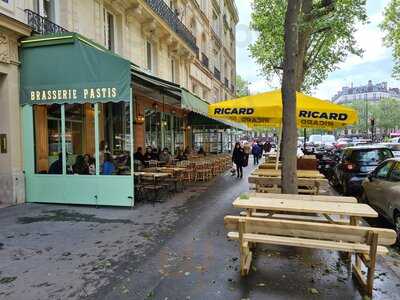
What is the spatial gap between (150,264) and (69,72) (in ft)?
19.3

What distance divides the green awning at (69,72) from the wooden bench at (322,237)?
5.22 m

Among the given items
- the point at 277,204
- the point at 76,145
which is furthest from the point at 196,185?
the point at 277,204

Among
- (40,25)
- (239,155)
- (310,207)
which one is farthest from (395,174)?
(40,25)

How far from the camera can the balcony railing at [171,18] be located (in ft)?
57.7

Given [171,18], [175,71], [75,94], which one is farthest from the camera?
[175,71]

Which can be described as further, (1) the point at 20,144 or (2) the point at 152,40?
(2) the point at 152,40

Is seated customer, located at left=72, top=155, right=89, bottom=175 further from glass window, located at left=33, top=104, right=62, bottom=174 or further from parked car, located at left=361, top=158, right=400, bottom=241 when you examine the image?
parked car, located at left=361, top=158, right=400, bottom=241

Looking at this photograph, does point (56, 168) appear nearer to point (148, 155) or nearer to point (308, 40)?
point (148, 155)

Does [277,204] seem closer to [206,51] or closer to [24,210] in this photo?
[24,210]

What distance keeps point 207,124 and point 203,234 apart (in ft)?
56.8

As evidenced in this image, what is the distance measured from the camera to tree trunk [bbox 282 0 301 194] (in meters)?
6.90

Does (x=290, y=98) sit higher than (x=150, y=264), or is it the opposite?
(x=290, y=98)

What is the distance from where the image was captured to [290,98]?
6898mm

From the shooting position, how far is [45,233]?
6.99 m
